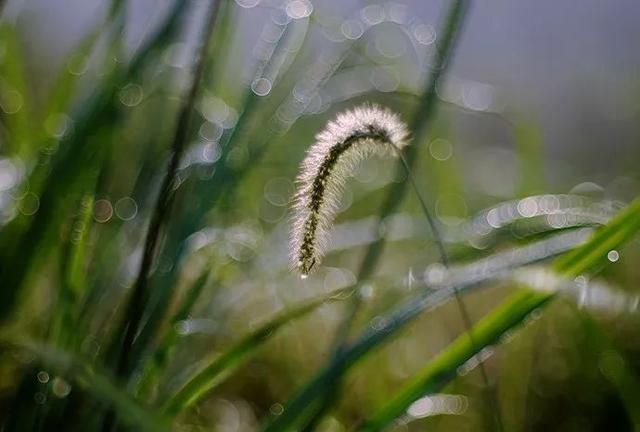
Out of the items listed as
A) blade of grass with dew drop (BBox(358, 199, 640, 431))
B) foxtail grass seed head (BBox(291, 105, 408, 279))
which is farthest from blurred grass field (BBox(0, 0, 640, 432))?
foxtail grass seed head (BBox(291, 105, 408, 279))

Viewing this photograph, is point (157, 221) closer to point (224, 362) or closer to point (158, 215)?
point (158, 215)

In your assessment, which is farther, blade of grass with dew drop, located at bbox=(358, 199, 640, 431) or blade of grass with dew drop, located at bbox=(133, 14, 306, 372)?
blade of grass with dew drop, located at bbox=(133, 14, 306, 372)

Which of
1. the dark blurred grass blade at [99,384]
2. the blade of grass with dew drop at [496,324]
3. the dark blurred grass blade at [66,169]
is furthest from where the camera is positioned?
the dark blurred grass blade at [66,169]

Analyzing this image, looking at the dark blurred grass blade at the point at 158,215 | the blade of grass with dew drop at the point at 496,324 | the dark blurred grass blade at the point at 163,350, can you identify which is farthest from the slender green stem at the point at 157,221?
the blade of grass with dew drop at the point at 496,324

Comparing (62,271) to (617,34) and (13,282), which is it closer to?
(13,282)

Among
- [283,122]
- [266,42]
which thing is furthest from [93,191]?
[266,42]

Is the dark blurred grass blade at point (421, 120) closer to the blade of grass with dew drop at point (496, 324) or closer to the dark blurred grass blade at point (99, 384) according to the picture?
Answer: the blade of grass with dew drop at point (496, 324)

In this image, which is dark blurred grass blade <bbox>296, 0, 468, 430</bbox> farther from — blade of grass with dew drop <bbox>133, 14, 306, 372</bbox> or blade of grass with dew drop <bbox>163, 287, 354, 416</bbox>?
blade of grass with dew drop <bbox>133, 14, 306, 372</bbox>
